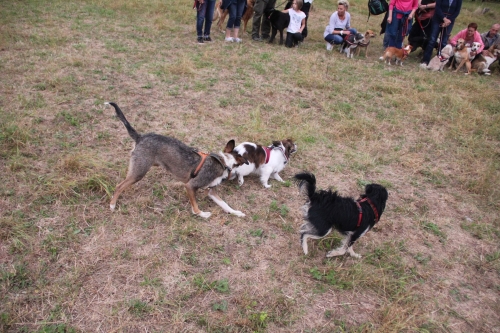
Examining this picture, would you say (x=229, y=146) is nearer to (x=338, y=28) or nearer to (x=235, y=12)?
(x=235, y=12)

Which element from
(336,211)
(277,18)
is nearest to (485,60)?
(277,18)

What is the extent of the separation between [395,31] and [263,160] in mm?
8003

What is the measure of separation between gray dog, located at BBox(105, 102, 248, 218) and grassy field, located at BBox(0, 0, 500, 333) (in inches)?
9.5

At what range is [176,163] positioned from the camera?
12.0 feet

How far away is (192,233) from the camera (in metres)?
3.42

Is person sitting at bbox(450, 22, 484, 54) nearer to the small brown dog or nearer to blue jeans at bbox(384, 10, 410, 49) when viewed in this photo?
blue jeans at bbox(384, 10, 410, 49)

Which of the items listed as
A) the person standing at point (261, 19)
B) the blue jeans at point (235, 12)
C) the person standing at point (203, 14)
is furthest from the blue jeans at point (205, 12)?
the person standing at point (261, 19)

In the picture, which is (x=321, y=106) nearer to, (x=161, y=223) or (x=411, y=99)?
(x=411, y=99)

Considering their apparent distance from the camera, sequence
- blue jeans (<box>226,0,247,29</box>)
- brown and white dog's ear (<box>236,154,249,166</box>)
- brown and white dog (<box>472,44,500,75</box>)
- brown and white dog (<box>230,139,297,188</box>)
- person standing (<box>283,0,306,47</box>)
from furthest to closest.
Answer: person standing (<box>283,0,306,47</box>)
brown and white dog (<box>472,44,500,75</box>)
blue jeans (<box>226,0,247,29</box>)
brown and white dog (<box>230,139,297,188</box>)
brown and white dog's ear (<box>236,154,249,166</box>)

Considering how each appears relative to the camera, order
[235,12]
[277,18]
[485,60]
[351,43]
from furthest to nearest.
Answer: [277,18] → [351,43] → [485,60] → [235,12]

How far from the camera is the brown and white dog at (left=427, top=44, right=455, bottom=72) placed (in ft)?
30.7

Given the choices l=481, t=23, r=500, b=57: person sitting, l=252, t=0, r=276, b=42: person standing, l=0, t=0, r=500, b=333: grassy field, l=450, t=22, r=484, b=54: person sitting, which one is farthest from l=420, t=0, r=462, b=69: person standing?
l=252, t=0, r=276, b=42: person standing

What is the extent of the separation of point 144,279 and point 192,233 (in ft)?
2.23

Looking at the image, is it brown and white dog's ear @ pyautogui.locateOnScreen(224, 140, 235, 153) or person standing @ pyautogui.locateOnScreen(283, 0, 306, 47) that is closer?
brown and white dog's ear @ pyautogui.locateOnScreen(224, 140, 235, 153)
